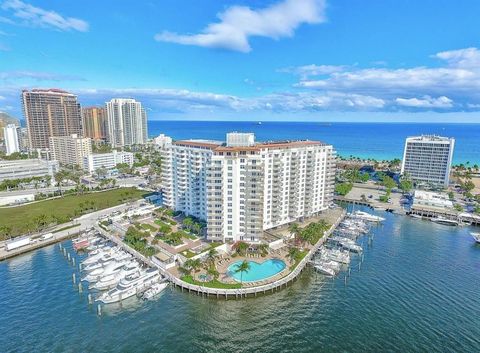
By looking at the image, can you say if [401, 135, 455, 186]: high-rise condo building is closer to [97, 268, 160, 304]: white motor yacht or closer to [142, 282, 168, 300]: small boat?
[142, 282, 168, 300]: small boat

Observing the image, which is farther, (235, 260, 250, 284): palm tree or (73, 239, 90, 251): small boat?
(73, 239, 90, 251): small boat

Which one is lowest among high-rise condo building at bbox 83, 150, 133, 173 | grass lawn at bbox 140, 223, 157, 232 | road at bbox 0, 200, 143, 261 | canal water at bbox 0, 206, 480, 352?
canal water at bbox 0, 206, 480, 352

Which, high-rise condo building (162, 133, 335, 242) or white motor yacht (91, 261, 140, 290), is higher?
high-rise condo building (162, 133, 335, 242)

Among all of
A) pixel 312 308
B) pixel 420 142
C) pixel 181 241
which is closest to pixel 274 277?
pixel 312 308

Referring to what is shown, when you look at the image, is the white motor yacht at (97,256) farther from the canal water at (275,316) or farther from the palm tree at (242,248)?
the palm tree at (242,248)

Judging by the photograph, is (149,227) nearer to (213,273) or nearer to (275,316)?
(213,273)

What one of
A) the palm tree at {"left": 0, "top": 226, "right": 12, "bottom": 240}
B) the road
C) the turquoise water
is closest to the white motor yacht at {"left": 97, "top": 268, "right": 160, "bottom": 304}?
the turquoise water

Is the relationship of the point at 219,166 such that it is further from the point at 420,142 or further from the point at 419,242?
the point at 420,142

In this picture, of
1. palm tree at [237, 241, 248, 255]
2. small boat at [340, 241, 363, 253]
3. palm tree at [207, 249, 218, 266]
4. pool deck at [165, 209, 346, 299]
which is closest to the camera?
pool deck at [165, 209, 346, 299]
